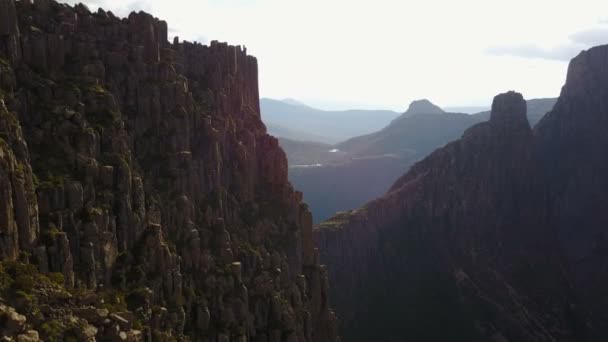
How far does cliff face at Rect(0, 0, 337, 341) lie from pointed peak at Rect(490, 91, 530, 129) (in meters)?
104

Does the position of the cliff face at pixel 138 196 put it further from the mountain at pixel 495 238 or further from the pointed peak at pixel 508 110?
the pointed peak at pixel 508 110

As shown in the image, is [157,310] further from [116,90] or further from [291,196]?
[291,196]

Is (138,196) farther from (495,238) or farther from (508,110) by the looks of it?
(508,110)

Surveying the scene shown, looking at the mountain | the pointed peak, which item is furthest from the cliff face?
the pointed peak

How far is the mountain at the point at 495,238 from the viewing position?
14925 centimetres

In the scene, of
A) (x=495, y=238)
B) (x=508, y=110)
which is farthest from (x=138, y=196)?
(x=508, y=110)

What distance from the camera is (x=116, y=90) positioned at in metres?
66.1

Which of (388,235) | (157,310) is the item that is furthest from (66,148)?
(388,235)

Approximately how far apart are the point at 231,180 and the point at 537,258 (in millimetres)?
114616

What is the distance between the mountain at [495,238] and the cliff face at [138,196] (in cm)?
6423

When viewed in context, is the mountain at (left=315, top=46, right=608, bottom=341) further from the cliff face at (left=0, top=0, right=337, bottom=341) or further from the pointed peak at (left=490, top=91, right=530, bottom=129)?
the cliff face at (left=0, top=0, right=337, bottom=341)

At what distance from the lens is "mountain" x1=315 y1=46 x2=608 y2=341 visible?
149 metres

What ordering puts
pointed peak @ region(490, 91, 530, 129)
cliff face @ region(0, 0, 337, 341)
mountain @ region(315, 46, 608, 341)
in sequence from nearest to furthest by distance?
cliff face @ region(0, 0, 337, 341), mountain @ region(315, 46, 608, 341), pointed peak @ region(490, 91, 530, 129)

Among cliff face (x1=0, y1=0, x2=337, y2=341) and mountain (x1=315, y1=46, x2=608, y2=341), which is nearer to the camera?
cliff face (x1=0, y1=0, x2=337, y2=341)
